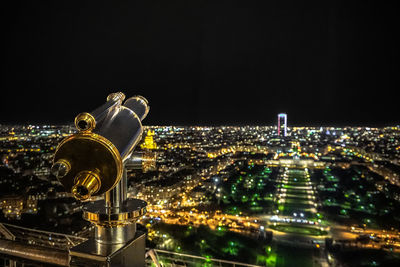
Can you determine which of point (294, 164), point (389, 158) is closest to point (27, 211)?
point (294, 164)

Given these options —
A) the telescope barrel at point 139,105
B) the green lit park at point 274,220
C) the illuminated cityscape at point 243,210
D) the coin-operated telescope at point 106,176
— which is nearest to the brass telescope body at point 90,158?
the coin-operated telescope at point 106,176

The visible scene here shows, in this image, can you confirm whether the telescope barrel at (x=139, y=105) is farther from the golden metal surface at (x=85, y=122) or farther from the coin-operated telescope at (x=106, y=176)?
the golden metal surface at (x=85, y=122)

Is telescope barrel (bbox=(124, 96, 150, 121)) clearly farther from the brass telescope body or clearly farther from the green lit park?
the green lit park

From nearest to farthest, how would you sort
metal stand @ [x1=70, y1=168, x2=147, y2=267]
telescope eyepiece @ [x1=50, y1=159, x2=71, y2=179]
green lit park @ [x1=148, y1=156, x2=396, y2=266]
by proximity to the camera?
telescope eyepiece @ [x1=50, y1=159, x2=71, y2=179]
metal stand @ [x1=70, y1=168, x2=147, y2=267]
green lit park @ [x1=148, y1=156, x2=396, y2=266]

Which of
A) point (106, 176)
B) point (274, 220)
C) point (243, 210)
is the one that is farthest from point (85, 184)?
point (243, 210)

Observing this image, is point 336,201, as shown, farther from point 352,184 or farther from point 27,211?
point 27,211

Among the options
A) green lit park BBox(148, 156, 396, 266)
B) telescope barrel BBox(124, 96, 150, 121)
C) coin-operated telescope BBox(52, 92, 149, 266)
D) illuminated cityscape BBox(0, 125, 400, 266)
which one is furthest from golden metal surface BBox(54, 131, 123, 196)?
green lit park BBox(148, 156, 396, 266)

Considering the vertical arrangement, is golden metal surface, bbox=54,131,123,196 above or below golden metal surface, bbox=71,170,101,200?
above

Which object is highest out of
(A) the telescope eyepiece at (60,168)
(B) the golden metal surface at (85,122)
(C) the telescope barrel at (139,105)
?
(C) the telescope barrel at (139,105)

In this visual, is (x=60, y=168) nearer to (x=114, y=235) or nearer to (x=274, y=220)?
(x=114, y=235)
